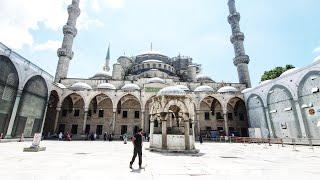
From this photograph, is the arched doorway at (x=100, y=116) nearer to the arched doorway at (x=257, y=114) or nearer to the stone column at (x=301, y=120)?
the arched doorway at (x=257, y=114)

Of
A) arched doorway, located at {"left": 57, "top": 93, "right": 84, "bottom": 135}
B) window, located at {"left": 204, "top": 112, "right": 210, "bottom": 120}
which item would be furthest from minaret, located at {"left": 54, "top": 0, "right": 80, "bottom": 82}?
window, located at {"left": 204, "top": 112, "right": 210, "bottom": 120}

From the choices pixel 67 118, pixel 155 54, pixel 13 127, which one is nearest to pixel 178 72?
pixel 155 54

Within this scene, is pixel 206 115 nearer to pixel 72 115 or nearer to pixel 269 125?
pixel 269 125

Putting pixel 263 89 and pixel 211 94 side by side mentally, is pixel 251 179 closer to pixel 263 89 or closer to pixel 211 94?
pixel 263 89

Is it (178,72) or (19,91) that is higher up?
(178,72)

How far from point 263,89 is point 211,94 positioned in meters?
6.31

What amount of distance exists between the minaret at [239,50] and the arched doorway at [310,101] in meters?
13.5

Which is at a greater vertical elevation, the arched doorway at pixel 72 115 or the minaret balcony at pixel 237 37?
the minaret balcony at pixel 237 37

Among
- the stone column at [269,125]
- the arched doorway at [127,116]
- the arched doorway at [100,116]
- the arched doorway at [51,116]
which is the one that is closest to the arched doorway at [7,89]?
the arched doorway at [51,116]

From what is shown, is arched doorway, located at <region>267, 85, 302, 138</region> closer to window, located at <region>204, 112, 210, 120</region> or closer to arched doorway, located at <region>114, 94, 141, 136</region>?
window, located at <region>204, 112, 210, 120</region>

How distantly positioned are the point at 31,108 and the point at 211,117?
71.0 feet

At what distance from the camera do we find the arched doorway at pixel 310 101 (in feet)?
50.0

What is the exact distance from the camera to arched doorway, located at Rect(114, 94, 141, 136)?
25.8 m

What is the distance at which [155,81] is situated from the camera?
85.1 feet
